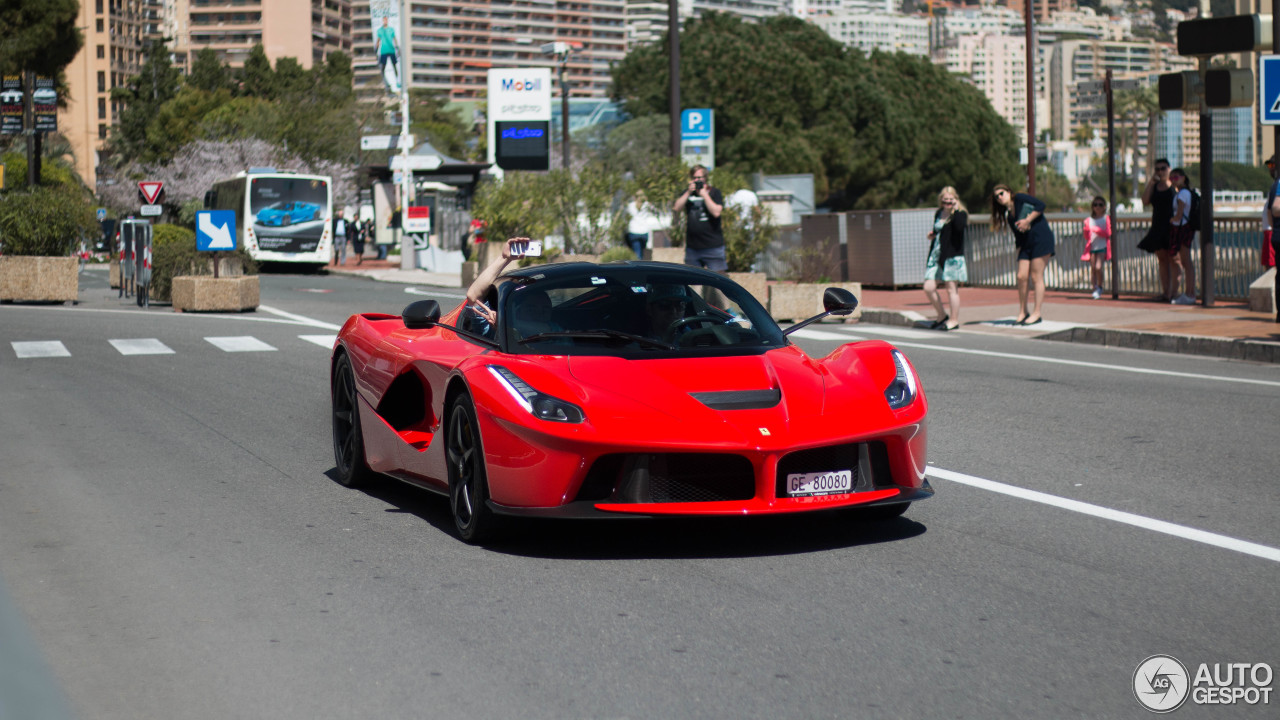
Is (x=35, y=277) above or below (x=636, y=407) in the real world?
above

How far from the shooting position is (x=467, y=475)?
653 cm

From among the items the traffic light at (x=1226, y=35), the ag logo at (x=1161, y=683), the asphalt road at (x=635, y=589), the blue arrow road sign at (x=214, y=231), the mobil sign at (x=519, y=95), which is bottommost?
the ag logo at (x=1161, y=683)

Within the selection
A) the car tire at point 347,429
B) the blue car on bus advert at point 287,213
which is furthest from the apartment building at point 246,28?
the car tire at point 347,429

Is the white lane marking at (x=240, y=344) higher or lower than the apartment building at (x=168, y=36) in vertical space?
lower

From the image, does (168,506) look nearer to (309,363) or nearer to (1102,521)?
(1102,521)

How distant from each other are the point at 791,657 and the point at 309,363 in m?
11.4

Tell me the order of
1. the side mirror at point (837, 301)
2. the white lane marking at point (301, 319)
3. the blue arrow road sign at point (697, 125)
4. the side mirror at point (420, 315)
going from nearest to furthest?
the side mirror at point (420, 315) < the side mirror at point (837, 301) < the white lane marking at point (301, 319) < the blue arrow road sign at point (697, 125)

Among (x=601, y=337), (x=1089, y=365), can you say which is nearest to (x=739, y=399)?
(x=601, y=337)

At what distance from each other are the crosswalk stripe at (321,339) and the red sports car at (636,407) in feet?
33.2

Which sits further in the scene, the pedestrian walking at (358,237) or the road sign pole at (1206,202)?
the pedestrian walking at (358,237)

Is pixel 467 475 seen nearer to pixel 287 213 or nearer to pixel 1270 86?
pixel 1270 86

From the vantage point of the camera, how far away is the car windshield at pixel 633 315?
6848 millimetres

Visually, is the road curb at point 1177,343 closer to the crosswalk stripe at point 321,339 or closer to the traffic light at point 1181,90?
the traffic light at point 1181,90

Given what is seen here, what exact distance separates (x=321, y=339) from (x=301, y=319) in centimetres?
457
